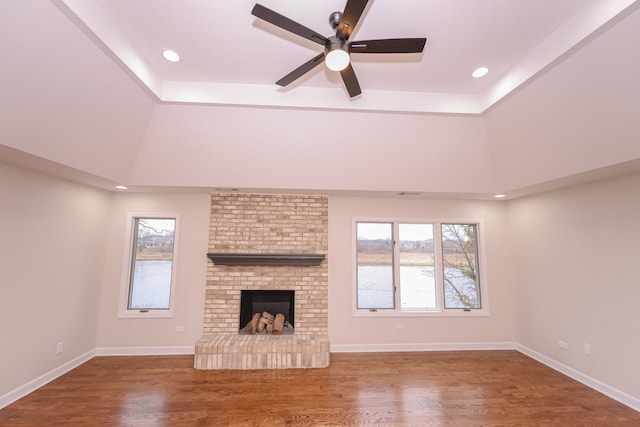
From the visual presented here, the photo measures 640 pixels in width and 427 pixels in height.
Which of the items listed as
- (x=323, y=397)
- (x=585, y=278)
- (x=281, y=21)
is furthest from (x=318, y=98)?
(x=585, y=278)

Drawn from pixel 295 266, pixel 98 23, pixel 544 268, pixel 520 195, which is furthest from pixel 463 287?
pixel 98 23

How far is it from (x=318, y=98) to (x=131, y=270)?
3998 mm

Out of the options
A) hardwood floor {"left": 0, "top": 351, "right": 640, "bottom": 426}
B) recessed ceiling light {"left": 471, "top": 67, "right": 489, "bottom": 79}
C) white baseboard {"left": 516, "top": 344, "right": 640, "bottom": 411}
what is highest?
recessed ceiling light {"left": 471, "top": 67, "right": 489, "bottom": 79}

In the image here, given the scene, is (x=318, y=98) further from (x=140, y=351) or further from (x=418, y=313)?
(x=140, y=351)

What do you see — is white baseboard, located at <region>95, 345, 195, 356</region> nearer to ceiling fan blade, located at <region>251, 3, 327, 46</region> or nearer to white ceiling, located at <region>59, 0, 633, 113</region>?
white ceiling, located at <region>59, 0, 633, 113</region>

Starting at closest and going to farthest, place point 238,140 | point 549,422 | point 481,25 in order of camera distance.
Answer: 1. point 481,25
2. point 549,422
3. point 238,140

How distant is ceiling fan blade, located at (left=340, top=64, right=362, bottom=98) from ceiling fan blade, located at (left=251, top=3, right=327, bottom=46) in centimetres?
36

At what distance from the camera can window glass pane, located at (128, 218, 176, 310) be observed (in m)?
4.42

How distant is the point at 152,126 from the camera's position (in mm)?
3289

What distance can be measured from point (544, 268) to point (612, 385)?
1507mm

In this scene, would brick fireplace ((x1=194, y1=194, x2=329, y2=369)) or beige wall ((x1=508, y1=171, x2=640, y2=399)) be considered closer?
beige wall ((x1=508, y1=171, x2=640, y2=399))

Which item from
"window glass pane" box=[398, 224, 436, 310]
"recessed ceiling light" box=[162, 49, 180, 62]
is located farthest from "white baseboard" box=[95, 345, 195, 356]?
"recessed ceiling light" box=[162, 49, 180, 62]

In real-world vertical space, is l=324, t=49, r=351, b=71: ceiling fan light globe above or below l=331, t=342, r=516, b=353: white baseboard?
above

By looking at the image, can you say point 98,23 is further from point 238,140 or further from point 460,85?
point 460,85
